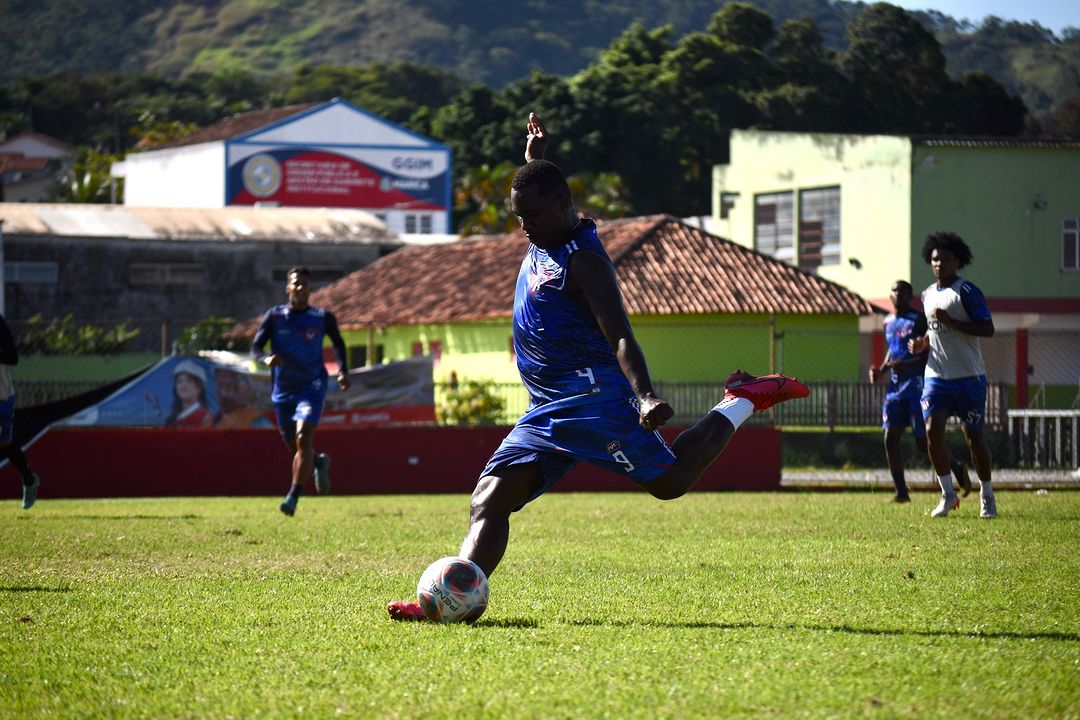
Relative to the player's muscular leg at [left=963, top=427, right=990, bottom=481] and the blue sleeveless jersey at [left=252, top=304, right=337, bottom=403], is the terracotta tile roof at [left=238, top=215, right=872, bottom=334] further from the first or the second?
the player's muscular leg at [left=963, top=427, right=990, bottom=481]

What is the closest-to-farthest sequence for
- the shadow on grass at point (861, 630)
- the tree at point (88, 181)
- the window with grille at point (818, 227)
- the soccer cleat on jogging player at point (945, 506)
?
the shadow on grass at point (861, 630)
the soccer cleat on jogging player at point (945, 506)
the window with grille at point (818, 227)
the tree at point (88, 181)

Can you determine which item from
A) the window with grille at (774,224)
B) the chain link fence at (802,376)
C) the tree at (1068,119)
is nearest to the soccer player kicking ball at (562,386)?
the chain link fence at (802,376)

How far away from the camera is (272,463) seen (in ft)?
→ 66.1

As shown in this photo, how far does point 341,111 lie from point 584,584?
72624 millimetres

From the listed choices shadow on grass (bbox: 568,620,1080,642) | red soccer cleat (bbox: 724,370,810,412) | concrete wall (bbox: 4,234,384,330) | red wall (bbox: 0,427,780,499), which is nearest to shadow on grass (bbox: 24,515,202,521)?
red wall (bbox: 0,427,780,499)

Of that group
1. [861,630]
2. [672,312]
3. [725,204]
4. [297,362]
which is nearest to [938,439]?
[297,362]

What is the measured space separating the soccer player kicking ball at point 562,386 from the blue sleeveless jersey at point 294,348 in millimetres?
7176

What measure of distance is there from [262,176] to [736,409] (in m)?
71.7

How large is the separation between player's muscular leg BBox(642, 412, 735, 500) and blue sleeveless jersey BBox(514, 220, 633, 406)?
0.39 meters

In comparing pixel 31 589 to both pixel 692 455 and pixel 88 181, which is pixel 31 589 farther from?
pixel 88 181

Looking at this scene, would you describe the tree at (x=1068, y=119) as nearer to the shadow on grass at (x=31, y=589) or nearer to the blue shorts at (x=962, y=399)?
the blue shorts at (x=962, y=399)

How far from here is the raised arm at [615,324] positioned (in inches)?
259

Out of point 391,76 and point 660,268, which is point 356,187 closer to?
point 660,268

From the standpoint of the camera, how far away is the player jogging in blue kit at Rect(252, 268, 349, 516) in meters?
13.9
